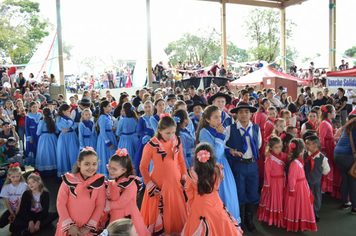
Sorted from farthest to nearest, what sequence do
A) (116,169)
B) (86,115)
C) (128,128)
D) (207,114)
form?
(86,115) → (128,128) → (207,114) → (116,169)

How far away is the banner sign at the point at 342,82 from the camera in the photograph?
6.66 metres

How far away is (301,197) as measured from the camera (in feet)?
12.7

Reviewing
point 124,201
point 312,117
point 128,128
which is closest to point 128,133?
point 128,128

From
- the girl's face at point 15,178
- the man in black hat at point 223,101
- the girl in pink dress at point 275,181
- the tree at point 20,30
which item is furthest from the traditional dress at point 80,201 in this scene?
the tree at point 20,30

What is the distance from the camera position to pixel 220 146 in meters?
3.59

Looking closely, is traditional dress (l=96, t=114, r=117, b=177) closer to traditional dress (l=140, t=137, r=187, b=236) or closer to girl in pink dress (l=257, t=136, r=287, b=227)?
traditional dress (l=140, t=137, r=187, b=236)

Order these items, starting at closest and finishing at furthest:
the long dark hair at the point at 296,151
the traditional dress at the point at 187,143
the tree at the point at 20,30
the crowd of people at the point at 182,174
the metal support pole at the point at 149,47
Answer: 1. the crowd of people at the point at 182,174
2. the long dark hair at the point at 296,151
3. the traditional dress at the point at 187,143
4. the metal support pole at the point at 149,47
5. the tree at the point at 20,30

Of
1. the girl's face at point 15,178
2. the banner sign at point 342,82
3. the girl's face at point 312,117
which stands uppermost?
the banner sign at point 342,82

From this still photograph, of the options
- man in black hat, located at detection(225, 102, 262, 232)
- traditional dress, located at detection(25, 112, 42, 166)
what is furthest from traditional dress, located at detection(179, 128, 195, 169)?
traditional dress, located at detection(25, 112, 42, 166)

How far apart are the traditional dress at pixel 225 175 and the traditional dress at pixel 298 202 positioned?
2.73ft

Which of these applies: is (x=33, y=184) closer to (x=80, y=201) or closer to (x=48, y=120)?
(x=80, y=201)

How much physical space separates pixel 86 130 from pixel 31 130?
1.89m

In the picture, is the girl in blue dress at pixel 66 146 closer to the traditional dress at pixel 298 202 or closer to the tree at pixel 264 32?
the traditional dress at pixel 298 202

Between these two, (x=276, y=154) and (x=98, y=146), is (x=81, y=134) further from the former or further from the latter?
(x=276, y=154)
